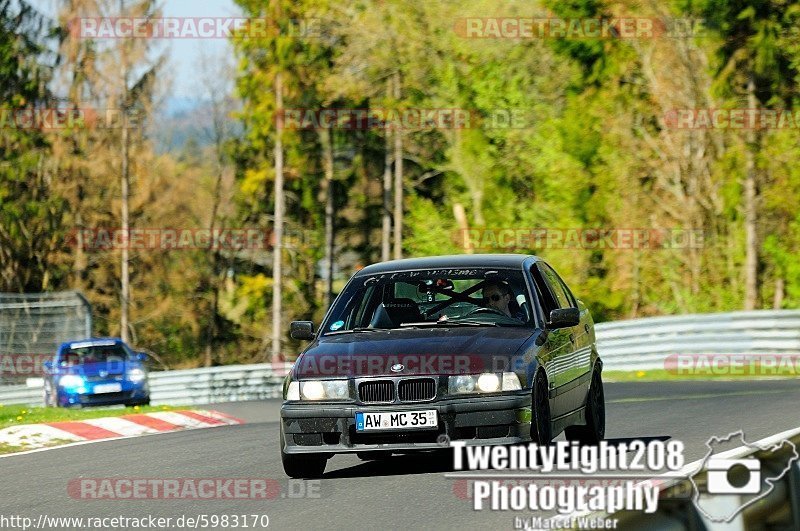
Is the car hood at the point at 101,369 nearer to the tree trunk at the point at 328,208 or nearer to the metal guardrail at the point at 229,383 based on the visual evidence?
the metal guardrail at the point at 229,383

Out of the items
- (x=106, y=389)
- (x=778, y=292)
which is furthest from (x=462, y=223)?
(x=106, y=389)

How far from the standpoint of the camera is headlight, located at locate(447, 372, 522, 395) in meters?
9.40

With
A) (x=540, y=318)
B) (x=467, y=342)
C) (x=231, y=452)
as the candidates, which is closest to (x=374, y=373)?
(x=467, y=342)

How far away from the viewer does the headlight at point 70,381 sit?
85.1 feet

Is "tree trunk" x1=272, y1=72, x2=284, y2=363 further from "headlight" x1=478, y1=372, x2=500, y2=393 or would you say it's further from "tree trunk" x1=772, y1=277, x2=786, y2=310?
"headlight" x1=478, y1=372, x2=500, y2=393

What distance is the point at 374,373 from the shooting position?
9.52 meters

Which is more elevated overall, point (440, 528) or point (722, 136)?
point (722, 136)

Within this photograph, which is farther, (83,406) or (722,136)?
(722,136)

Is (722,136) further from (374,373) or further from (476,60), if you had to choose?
(374,373)

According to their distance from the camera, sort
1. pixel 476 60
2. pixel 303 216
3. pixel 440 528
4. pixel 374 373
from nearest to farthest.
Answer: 1. pixel 440 528
2. pixel 374 373
3. pixel 476 60
4. pixel 303 216

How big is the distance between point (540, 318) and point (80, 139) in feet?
160

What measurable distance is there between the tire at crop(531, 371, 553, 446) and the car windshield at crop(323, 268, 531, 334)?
0.78m

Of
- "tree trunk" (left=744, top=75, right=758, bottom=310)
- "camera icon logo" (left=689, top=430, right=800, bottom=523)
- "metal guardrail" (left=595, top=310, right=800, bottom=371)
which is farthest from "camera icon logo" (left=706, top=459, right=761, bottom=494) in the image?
"tree trunk" (left=744, top=75, right=758, bottom=310)

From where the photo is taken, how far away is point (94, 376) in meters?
26.0
